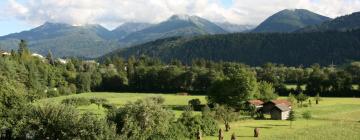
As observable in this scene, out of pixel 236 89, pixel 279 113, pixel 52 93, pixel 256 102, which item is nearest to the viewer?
pixel 279 113

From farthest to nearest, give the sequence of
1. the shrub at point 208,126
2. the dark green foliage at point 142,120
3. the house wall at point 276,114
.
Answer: the house wall at point 276,114 → the shrub at point 208,126 → the dark green foliage at point 142,120

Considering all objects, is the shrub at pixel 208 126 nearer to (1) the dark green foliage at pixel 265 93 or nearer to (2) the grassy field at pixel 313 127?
(2) the grassy field at pixel 313 127

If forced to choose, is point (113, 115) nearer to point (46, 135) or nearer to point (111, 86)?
point (46, 135)

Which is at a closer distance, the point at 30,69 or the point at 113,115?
the point at 113,115

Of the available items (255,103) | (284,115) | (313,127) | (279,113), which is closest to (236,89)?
(255,103)

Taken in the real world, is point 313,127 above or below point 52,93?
below

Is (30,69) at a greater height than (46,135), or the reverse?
(30,69)

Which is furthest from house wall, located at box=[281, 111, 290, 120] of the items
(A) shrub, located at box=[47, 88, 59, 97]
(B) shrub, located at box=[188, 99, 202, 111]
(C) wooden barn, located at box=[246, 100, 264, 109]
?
(A) shrub, located at box=[47, 88, 59, 97]

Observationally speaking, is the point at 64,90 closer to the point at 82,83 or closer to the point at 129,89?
the point at 82,83

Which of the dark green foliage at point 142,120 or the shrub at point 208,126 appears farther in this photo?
the shrub at point 208,126

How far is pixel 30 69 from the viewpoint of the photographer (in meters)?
130

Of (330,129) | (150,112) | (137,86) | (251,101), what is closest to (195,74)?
(137,86)

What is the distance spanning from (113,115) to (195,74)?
9480 cm

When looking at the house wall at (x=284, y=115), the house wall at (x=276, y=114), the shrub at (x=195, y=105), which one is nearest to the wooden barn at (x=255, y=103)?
the shrub at (x=195, y=105)
